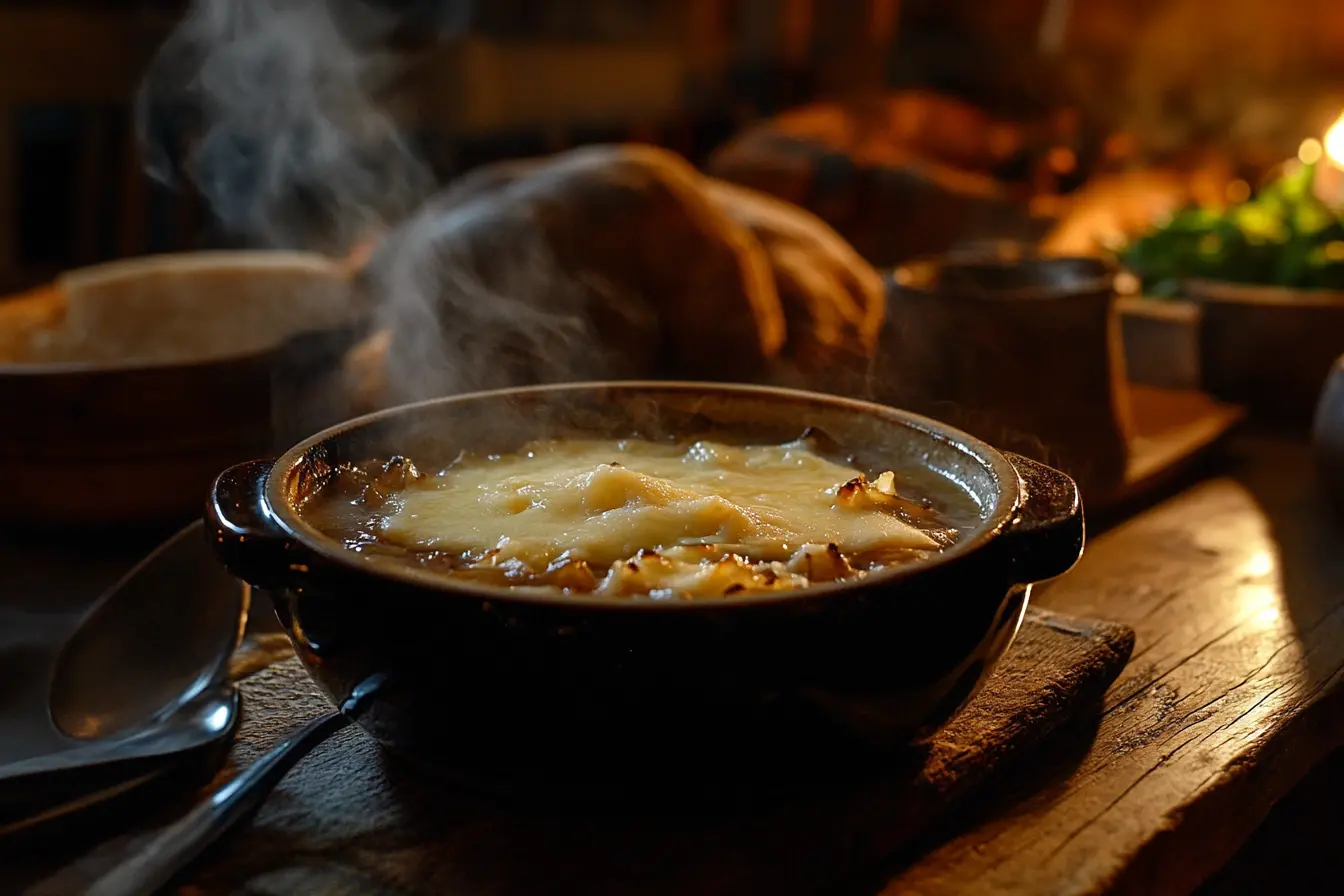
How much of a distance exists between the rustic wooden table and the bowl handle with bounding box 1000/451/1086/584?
10.6 inches

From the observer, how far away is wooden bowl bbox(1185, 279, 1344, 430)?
2807 mm

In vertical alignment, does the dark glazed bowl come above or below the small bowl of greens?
above

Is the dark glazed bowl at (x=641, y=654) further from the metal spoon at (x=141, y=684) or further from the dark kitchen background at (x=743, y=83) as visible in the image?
the dark kitchen background at (x=743, y=83)

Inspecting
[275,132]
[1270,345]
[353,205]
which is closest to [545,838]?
[1270,345]

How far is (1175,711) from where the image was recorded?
1.42m

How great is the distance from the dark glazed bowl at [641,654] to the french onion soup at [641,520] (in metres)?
0.08

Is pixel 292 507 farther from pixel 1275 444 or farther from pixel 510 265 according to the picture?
pixel 1275 444

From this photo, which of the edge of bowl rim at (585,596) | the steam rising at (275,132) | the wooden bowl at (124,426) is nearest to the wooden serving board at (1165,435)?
the edge of bowl rim at (585,596)

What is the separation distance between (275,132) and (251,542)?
277 centimetres

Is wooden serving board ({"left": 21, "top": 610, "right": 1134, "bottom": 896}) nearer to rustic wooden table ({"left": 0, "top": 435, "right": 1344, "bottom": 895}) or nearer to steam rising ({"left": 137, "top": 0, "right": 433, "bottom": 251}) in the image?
rustic wooden table ({"left": 0, "top": 435, "right": 1344, "bottom": 895})

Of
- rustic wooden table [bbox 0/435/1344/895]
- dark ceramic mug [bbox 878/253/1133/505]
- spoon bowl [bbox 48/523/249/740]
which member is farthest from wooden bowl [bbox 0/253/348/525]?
dark ceramic mug [bbox 878/253/1133/505]

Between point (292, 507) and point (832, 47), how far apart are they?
297 inches

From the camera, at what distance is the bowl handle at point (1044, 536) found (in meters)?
1.06

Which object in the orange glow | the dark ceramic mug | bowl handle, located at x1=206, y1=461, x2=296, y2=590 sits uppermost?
bowl handle, located at x1=206, y1=461, x2=296, y2=590
